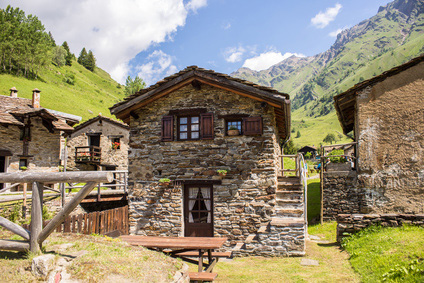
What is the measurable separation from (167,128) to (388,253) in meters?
7.98

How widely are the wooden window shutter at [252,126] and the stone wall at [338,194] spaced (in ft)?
18.9

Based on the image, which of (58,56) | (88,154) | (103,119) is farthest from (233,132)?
(58,56)

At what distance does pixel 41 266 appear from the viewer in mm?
4918

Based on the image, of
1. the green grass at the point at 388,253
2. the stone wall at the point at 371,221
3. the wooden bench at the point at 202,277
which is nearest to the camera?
the green grass at the point at 388,253

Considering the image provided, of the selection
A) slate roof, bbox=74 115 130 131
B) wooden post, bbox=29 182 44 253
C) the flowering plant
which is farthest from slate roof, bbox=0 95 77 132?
wooden post, bbox=29 182 44 253

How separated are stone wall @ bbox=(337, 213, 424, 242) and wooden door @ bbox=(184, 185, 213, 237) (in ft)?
14.8

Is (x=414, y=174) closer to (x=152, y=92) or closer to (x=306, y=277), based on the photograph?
(x=306, y=277)

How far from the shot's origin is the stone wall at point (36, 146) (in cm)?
1859

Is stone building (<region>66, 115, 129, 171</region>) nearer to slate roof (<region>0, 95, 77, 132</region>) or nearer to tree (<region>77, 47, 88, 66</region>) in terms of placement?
slate roof (<region>0, 95, 77, 132</region>)

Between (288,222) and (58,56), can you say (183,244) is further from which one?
(58,56)

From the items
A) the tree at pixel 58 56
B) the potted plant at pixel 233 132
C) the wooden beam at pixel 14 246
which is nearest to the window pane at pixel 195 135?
the potted plant at pixel 233 132

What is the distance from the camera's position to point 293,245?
9086mm

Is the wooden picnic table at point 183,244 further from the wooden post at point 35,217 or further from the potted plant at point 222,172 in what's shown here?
the potted plant at point 222,172

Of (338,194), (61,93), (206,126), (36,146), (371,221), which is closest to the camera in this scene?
(371,221)
